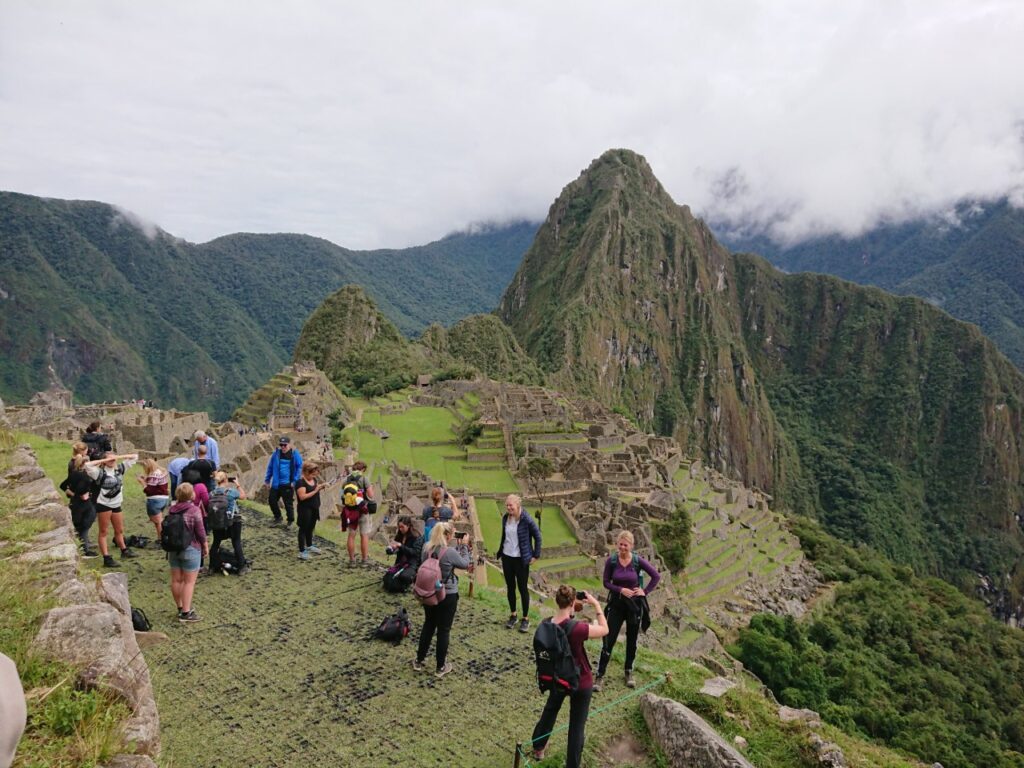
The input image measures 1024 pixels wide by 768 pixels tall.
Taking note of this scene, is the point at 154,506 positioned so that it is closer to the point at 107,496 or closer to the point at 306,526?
the point at 107,496

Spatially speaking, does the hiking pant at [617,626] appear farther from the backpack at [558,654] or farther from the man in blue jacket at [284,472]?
the man in blue jacket at [284,472]

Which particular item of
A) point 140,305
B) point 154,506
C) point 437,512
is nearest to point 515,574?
point 437,512

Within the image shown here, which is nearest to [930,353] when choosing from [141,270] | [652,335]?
[652,335]

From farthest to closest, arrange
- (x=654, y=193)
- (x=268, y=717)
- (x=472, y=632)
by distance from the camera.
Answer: (x=654, y=193) < (x=472, y=632) < (x=268, y=717)

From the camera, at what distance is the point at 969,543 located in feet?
379

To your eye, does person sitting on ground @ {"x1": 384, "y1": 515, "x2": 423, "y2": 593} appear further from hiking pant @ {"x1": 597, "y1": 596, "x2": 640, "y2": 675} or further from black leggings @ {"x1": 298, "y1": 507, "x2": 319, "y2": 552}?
hiking pant @ {"x1": 597, "y1": 596, "x2": 640, "y2": 675}

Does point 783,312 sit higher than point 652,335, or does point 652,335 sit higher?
point 783,312

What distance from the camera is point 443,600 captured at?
6977mm

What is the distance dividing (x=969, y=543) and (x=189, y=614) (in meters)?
139

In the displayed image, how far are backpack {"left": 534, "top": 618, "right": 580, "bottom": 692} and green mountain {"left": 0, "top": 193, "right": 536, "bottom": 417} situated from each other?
8865cm

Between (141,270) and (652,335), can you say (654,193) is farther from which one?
(141,270)

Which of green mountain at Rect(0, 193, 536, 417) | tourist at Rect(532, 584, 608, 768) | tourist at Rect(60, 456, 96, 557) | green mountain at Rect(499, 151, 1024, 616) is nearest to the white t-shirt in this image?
tourist at Rect(532, 584, 608, 768)

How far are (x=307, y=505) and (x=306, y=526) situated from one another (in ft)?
1.15

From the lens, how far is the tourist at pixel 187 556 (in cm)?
740
